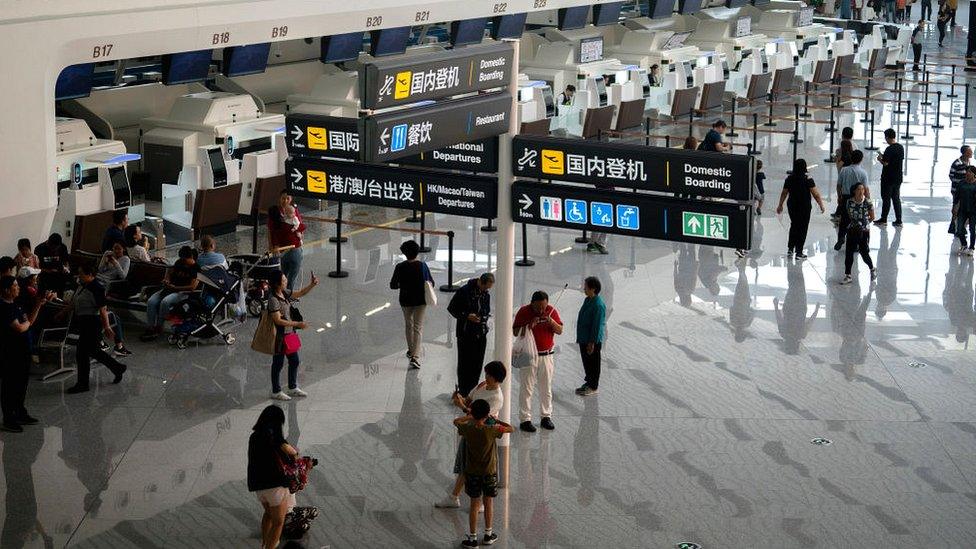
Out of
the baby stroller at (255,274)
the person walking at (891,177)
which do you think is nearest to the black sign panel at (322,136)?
the baby stroller at (255,274)

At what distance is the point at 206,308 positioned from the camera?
13.8 meters

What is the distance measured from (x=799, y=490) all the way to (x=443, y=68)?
13.2 feet

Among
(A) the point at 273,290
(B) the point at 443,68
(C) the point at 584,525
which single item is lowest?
(C) the point at 584,525

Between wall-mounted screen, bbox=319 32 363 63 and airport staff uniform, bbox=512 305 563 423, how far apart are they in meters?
10.7

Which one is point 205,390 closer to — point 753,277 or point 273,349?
point 273,349

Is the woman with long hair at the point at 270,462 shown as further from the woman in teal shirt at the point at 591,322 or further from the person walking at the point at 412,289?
the person walking at the point at 412,289

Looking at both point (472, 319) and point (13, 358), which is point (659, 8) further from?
point (13, 358)

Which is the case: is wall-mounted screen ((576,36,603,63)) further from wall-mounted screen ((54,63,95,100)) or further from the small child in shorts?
the small child in shorts

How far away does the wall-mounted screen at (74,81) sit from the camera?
17438 millimetres

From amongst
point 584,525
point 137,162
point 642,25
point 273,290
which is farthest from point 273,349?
point 642,25

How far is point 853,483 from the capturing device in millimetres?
10539

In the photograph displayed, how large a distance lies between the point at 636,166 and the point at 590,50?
17.9 meters

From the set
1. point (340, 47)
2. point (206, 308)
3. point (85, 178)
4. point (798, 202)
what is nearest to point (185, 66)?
point (85, 178)

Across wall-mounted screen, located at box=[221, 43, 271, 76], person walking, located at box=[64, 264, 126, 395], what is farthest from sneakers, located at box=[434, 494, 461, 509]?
wall-mounted screen, located at box=[221, 43, 271, 76]
